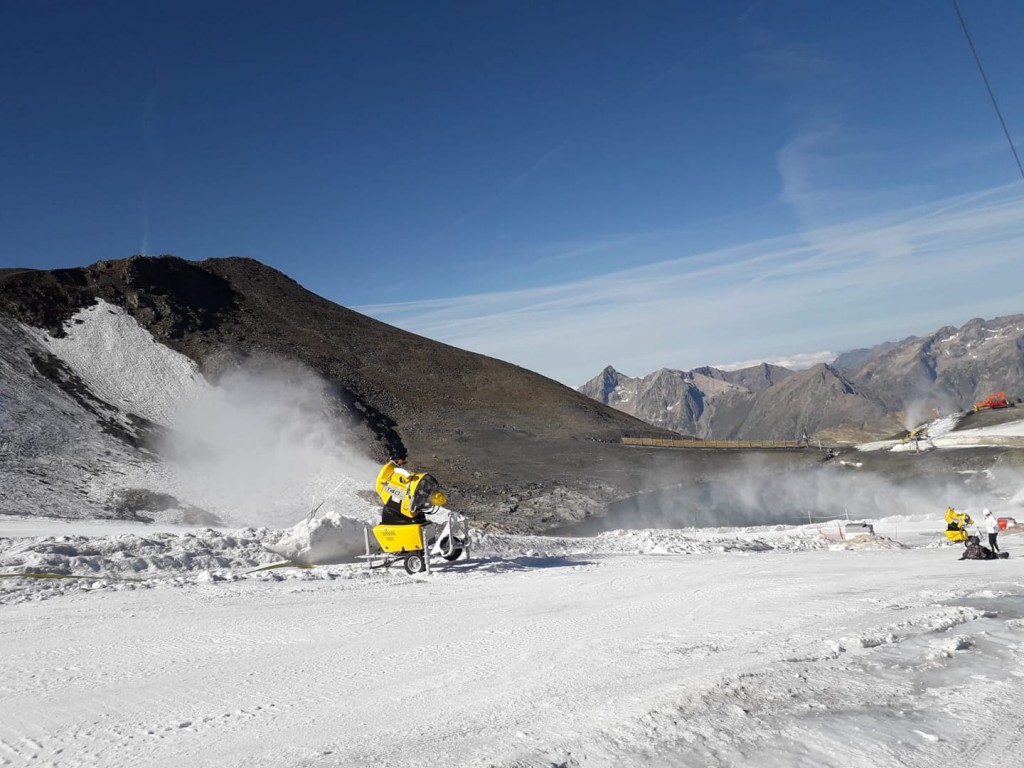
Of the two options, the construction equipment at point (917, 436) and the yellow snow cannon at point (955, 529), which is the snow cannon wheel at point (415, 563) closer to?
the yellow snow cannon at point (955, 529)

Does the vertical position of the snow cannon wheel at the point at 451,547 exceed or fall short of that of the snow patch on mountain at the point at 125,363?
it falls short

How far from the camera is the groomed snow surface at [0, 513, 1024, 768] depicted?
191 inches

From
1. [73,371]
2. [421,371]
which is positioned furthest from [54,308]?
[421,371]

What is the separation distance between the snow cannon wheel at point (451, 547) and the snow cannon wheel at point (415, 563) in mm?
756

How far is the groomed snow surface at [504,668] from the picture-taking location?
15.9ft

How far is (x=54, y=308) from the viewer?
181 ft

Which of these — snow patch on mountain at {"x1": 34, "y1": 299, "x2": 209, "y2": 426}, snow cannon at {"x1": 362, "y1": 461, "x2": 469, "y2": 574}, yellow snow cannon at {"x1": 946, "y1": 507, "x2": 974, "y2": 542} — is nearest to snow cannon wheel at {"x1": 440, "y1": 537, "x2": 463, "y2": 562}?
snow cannon at {"x1": 362, "y1": 461, "x2": 469, "y2": 574}

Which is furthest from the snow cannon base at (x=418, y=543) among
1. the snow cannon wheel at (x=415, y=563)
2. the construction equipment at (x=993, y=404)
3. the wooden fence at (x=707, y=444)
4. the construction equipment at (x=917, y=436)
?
the construction equipment at (x=993, y=404)

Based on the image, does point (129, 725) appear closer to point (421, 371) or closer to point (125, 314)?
point (125, 314)

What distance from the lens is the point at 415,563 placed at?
14055 millimetres

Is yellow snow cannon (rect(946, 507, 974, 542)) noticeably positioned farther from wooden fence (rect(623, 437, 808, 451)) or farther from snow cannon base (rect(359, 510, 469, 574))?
wooden fence (rect(623, 437, 808, 451))

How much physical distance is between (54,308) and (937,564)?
2405 inches

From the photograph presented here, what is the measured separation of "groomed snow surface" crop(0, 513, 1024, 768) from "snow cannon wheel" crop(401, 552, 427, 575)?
69 centimetres

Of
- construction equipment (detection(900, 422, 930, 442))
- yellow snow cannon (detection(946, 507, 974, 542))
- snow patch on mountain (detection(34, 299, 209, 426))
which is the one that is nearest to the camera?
yellow snow cannon (detection(946, 507, 974, 542))
